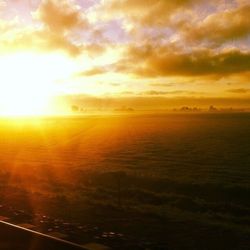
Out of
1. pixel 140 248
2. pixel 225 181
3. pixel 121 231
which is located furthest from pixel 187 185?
pixel 140 248

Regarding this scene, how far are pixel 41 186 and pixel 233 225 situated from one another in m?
9.72

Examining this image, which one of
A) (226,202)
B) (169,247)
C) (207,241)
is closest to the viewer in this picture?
(169,247)

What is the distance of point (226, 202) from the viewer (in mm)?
15352

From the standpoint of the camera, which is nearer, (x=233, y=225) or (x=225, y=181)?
A: (x=233, y=225)

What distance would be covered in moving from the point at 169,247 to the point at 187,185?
10.1 meters

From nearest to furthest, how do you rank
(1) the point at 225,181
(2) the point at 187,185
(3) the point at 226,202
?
(3) the point at 226,202
(2) the point at 187,185
(1) the point at 225,181

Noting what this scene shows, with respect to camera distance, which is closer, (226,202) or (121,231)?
(121,231)

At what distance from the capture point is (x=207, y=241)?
9.65m

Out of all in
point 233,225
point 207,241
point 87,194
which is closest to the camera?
point 207,241

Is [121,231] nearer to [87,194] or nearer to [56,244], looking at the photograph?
[56,244]

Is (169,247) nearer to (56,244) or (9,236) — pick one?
(56,244)

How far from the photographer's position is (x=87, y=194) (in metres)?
16.7

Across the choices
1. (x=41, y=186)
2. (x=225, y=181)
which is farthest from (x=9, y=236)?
(x=225, y=181)

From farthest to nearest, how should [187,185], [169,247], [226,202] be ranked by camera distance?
[187,185] < [226,202] < [169,247]
